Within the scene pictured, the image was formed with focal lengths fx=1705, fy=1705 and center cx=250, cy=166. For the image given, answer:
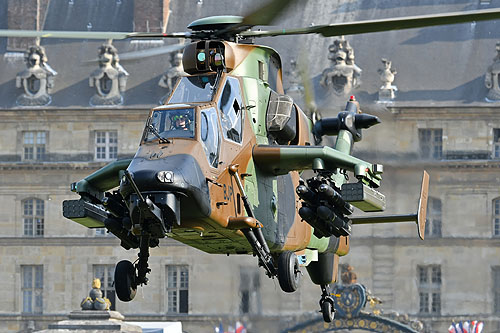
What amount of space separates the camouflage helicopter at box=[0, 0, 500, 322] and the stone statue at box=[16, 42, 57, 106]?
62.3 meters

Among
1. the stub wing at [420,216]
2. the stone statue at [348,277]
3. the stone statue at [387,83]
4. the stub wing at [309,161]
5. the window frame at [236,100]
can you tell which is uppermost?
the stone statue at [387,83]

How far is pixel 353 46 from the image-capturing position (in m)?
103

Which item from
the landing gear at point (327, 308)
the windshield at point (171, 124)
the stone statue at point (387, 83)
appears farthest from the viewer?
the stone statue at point (387, 83)

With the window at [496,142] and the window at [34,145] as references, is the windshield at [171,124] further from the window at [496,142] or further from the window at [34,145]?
the window at [34,145]

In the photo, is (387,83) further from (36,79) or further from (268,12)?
(268,12)

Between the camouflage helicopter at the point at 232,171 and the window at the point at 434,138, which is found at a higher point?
the window at the point at 434,138

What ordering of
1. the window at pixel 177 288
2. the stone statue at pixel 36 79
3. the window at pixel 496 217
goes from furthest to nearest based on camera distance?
1. the window at pixel 177 288
2. the stone statue at pixel 36 79
3. the window at pixel 496 217

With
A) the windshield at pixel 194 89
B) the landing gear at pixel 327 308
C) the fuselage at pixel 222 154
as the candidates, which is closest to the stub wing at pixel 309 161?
the fuselage at pixel 222 154

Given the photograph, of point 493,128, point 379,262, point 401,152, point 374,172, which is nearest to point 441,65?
point 493,128

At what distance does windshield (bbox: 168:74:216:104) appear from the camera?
3722cm

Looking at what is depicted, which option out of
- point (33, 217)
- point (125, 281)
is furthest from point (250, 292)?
point (33, 217)

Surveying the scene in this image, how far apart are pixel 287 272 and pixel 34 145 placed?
225ft

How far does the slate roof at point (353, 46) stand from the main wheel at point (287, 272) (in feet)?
196

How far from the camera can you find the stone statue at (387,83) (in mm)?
98856
